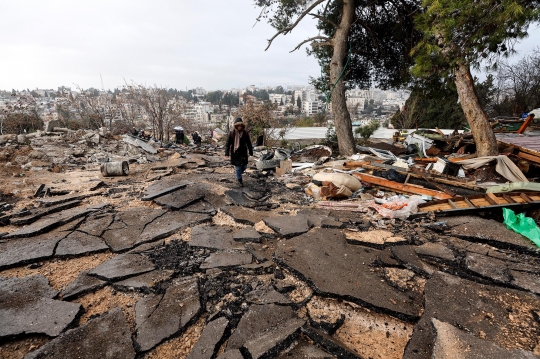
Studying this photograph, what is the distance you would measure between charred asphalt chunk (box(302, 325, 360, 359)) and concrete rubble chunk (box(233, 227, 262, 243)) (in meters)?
1.37

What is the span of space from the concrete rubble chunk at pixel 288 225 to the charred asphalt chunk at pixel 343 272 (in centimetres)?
15

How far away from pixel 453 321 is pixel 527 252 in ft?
5.77

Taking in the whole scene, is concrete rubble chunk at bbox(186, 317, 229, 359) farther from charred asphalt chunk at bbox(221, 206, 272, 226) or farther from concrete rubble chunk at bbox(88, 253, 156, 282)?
charred asphalt chunk at bbox(221, 206, 272, 226)

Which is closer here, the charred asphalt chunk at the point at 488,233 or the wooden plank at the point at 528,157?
the charred asphalt chunk at the point at 488,233

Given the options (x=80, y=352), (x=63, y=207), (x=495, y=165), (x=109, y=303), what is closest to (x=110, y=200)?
(x=63, y=207)

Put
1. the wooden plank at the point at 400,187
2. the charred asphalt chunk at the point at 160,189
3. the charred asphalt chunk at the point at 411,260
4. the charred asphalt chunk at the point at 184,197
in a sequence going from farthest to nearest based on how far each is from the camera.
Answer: the charred asphalt chunk at the point at 160,189, the wooden plank at the point at 400,187, the charred asphalt chunk at the point at 184,197, the charred asphalt chunk at the point at 411,260

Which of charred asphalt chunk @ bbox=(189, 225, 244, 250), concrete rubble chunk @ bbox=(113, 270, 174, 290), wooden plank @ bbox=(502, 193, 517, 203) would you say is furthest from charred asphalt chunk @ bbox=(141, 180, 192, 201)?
wooden plank @ bbox=(502, 193, 517, 203)

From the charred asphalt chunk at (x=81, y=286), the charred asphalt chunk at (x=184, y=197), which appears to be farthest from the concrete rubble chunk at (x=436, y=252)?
the charred asphalt chunk at (x=184, y=197)

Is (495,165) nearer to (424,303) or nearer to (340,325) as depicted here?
(424,303)

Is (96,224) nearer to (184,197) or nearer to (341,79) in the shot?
(184,197)

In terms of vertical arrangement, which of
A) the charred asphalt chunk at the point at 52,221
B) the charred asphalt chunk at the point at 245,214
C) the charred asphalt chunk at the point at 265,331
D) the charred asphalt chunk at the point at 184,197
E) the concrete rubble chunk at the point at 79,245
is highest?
the charred asphalt chunk at the point at 184,197

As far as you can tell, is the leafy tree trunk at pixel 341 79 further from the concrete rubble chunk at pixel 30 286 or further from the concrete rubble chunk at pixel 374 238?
the concrete rubble chunk at pixel 30 286

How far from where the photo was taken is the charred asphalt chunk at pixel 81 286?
207cm

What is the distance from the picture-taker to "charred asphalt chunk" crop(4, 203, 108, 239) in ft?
10.2
